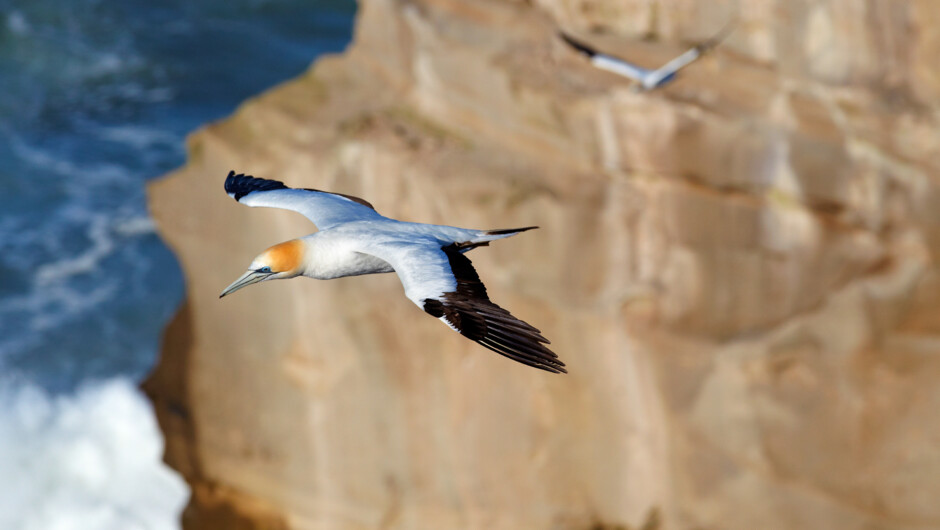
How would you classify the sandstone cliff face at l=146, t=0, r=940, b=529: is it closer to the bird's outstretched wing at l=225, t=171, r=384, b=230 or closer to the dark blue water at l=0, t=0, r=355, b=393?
the bird's outstretched wing at l=225, t=171, r=384, b=230

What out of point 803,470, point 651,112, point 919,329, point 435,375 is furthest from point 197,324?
point 919,329

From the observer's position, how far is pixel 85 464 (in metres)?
17.8

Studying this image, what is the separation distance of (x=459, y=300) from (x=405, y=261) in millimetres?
546

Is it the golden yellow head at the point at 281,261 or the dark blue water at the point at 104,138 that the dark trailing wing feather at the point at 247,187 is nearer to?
the golden yellow head at the point at 281,261

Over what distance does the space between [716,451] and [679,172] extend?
3262 millimetres

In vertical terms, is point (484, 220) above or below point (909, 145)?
below

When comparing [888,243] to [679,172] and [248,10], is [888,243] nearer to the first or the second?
[679,172]

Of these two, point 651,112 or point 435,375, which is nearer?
point 651,112

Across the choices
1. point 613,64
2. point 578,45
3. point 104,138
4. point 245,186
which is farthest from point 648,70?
point 104,138

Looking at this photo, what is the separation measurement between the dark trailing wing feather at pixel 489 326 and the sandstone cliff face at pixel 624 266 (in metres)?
5.85

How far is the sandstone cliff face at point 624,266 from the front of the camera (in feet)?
38.0

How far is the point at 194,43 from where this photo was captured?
25109 millimetres

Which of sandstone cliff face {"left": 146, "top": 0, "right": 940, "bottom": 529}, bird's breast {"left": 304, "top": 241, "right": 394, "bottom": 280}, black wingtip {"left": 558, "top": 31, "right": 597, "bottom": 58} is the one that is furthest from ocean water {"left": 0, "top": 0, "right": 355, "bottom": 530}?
bird's breast {"left": 304, "top": 241, "right": 394, "bottom": 280}

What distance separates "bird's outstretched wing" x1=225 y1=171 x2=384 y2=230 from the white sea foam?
10.3m
